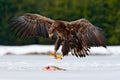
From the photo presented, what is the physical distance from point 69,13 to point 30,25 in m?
14.3

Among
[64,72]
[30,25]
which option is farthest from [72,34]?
[30,25]

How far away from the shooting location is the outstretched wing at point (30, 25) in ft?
41.9

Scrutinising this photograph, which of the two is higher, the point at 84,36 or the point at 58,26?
the point at 58,26

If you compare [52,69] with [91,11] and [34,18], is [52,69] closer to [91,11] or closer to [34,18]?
[34,18]

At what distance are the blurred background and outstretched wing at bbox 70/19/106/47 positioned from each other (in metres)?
13.4

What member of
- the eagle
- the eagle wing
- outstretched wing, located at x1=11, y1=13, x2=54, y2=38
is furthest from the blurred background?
the eagle wing

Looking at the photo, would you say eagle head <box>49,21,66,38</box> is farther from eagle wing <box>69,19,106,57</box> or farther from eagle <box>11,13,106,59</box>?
eagle wing <box>69,19,106,57</box>

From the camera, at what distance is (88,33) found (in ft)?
40.2

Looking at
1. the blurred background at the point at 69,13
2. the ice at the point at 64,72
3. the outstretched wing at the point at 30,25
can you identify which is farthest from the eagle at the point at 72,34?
the blurred background at the point at 69,13

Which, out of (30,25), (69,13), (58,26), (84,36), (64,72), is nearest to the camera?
(64,72)

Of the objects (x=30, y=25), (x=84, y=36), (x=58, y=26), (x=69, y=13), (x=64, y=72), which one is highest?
(x=69, y=13)

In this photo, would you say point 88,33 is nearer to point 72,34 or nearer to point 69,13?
point 72,34

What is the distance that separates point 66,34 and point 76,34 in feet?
0.74

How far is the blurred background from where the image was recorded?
1039 inches
